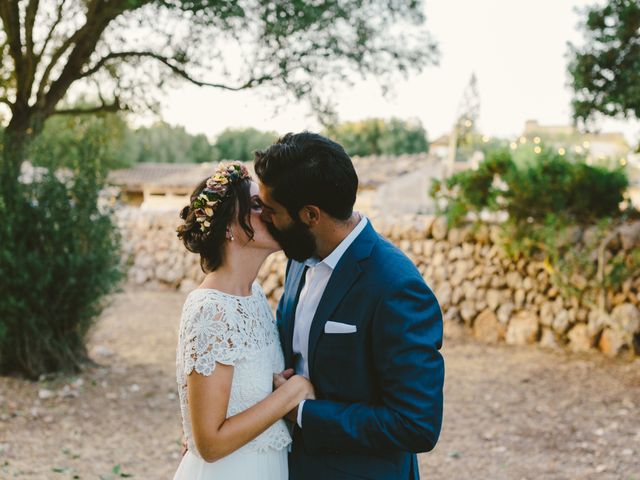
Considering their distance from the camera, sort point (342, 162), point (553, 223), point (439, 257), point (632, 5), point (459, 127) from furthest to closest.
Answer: point (459, 127) → point (439, 257) → point (553, 223) → point (632, 5) → point (342, 162)

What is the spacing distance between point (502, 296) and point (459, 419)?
3687mm

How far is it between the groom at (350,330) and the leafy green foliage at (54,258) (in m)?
5.07

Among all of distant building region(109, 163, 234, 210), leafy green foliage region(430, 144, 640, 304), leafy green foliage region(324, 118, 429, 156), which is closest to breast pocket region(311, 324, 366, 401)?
leafy green foliage region(430, 144, 640, 304)

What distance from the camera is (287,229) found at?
2.13 m

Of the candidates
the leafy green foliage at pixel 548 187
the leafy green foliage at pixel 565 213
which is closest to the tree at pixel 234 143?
the leafy green foliage at pixel 548 187

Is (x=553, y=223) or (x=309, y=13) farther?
(x=553, y=223)

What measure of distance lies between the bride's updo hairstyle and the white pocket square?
1.43ft

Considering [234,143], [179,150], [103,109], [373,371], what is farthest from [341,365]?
[179,150]

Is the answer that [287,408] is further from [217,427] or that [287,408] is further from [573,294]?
[573,294]

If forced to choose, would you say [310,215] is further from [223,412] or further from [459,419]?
[459,419]

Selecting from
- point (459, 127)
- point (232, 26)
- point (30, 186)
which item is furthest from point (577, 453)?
point (459, 127)

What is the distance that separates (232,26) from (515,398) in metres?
4.80

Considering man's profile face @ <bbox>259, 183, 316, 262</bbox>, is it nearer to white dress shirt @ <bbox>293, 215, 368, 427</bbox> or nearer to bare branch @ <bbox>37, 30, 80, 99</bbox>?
white dress shirt @ <bbox>293, 215, 368, 427</bbox>

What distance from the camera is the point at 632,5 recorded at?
6.20m
